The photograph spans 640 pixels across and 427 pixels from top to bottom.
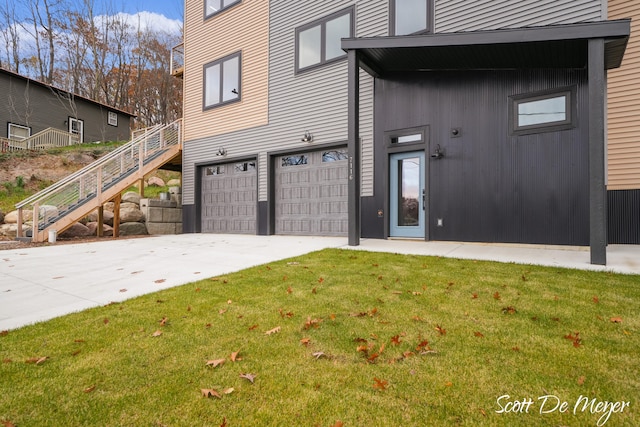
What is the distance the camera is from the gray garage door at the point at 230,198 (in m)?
11.1

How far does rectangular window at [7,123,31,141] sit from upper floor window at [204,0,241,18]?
Answer: 1396 cm

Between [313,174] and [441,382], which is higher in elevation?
[313,174]

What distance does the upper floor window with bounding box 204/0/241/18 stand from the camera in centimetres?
1174

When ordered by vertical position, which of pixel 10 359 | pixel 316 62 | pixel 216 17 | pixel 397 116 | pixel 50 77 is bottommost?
pixel 10 359

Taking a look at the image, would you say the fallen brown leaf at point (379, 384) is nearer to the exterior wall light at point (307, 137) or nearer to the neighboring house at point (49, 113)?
the exterior wall light at point (307, 137)

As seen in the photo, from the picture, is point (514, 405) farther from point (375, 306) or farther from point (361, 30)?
point (361, 30)

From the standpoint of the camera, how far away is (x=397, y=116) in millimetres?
8094

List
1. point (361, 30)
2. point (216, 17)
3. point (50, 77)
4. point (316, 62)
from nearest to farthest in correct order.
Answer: point (361, 30) → point (316, 62) → point (216, 17) → point (50, 77)

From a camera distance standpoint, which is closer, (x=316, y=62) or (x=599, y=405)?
(x=599, y=405)

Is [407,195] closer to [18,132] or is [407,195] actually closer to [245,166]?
[245,166]

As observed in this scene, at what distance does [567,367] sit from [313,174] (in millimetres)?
8179

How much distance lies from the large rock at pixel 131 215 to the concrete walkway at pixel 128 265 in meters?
3.64

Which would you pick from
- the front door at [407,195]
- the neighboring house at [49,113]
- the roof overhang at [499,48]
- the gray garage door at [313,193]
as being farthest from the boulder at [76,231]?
the neighboring house at [49,113]

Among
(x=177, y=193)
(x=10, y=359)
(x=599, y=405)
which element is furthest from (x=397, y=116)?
(x=177, y=193)
